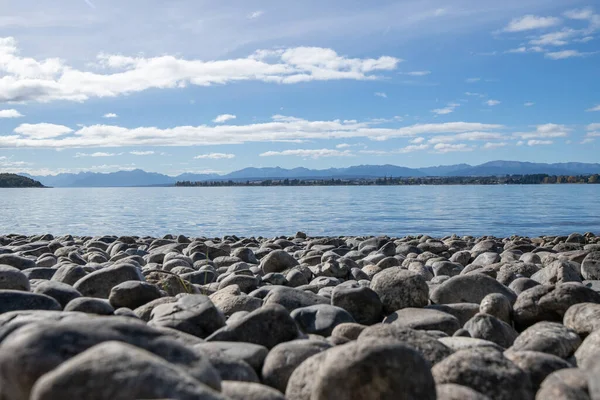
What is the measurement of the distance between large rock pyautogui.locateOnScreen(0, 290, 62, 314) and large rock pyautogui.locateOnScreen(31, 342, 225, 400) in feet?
8.65

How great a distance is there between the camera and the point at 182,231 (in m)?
31.4

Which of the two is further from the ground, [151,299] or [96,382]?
[96,382]

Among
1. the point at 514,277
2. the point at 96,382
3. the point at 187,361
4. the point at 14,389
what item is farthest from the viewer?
the point at 514,277

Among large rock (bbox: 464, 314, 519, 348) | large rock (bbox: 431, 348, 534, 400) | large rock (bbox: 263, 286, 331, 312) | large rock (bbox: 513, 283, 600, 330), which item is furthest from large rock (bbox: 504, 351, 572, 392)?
large rock (bbox: 263, 286, 331, 312)

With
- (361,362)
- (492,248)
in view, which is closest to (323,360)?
(361,362)

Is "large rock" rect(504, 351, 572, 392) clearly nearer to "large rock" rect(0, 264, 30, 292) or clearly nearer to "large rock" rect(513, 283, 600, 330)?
"large rock" rect(513, 283, 600, 330)

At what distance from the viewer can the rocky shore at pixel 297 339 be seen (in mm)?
2762

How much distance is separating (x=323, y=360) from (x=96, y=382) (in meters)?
1.50

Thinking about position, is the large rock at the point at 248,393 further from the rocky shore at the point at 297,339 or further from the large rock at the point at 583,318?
the large rock at the point at 583,318

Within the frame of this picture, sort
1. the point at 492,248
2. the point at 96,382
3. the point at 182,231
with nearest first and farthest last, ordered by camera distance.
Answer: the point at 96,382, the point at 492,248, the point at 182,231

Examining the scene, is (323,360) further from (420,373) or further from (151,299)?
(151,299)

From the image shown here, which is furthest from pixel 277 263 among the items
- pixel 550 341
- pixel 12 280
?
pixel 550 341

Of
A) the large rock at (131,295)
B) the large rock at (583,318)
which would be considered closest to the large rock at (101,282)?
the large rock at (131,295)

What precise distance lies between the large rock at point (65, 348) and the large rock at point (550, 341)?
2779 millimetres
